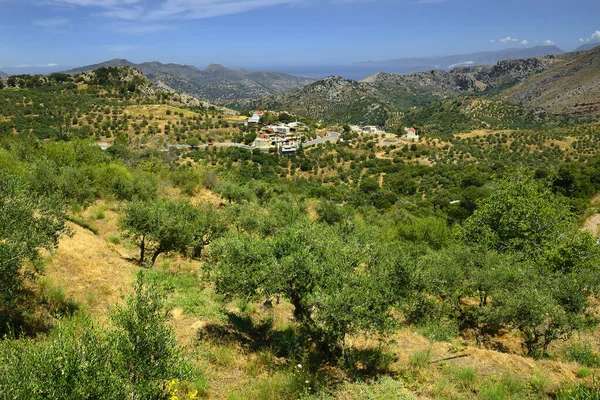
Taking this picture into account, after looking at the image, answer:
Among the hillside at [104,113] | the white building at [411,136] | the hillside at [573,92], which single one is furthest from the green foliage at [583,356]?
the hillside at [573,92]

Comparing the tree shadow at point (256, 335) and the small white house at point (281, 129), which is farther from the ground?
the small white house at point (281, 129)

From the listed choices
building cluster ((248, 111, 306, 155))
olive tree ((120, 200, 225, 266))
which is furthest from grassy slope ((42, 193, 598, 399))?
building cluster ((248, 111, 306, 155))

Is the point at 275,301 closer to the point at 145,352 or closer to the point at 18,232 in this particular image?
the point at 145,352

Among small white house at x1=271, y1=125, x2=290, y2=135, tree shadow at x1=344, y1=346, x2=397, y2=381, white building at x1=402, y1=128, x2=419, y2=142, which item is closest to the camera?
tree shadow at x1=344, y1=346, x2=397, y2=381

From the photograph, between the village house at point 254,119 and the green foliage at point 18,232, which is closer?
the green foliage at point 18,232

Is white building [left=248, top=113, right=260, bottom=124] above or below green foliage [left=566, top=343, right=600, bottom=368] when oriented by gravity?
above

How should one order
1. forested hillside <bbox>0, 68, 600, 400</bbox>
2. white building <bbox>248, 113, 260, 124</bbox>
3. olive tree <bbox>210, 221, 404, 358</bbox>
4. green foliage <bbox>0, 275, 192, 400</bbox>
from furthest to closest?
white building <bbox>248, 113, 260, 124</bbox> < olive tree <bbox>210, 221, 404, 358</bbox> < forested hillside <bbox>0, 68, 600, 400</bbox> < green foliage <bbox>0, 275, 192, 400</bbox>

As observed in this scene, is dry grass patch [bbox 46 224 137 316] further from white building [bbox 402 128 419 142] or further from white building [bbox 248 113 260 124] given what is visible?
white building [bbox 402 128 419 142]

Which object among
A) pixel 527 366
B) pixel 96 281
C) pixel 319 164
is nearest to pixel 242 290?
pixel 96 281

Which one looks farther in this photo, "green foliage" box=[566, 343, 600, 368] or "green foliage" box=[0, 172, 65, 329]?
"green foliage" box=[566, 343, 600, 368]

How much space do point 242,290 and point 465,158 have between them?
250 ft

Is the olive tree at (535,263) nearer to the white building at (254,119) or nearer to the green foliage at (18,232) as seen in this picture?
the green foliage at (18,232)

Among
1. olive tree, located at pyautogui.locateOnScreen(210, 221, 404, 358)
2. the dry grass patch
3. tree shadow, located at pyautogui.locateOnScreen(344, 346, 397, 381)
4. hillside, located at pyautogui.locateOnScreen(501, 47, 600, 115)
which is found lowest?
tree shadow, located at pyautogui.locateOnScreen(344, 346, 397, 381)

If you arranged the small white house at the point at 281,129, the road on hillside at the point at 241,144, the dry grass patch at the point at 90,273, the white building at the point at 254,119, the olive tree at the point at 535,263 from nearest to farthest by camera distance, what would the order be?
the dry grass patch at the point at 90,273, the olive tree at the point at 535,263, the road on hillside at the point at 241,144, the small white house at the point at 281,129, the white building at the point at 254,119
